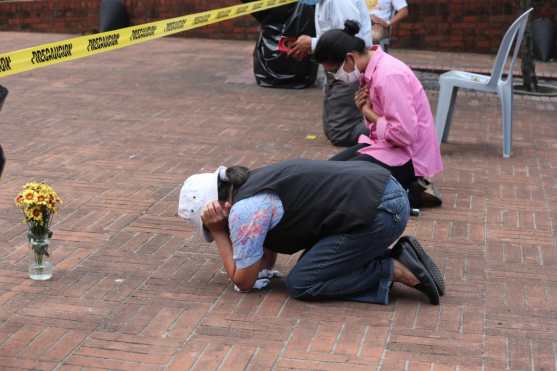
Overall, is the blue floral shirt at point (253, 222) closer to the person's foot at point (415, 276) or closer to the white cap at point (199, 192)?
the white cap at point (199, 192)

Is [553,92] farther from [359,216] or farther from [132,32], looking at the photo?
[359,216]

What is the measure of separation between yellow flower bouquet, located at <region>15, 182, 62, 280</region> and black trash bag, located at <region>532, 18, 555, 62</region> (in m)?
10.2

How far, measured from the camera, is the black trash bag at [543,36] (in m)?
13.8

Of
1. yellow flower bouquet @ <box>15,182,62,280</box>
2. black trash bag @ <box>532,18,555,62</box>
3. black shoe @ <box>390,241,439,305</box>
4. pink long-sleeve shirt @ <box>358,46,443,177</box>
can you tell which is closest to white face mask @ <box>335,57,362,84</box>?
pink long-sleeve shirt @ <box>358,46,443,177</box>

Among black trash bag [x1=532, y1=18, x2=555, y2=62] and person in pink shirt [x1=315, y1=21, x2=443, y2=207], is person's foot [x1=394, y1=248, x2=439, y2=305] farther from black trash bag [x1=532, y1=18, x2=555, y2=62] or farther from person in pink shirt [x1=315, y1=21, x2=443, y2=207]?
black trash bag [x1=532, y1=18, x2=555, y2=62]

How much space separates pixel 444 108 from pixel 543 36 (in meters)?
6.00

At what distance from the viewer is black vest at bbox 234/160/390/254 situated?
4.69 meters

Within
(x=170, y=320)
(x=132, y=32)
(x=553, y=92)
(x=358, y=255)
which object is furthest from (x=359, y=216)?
(x=553, y=92)

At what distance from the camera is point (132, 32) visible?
7363mm

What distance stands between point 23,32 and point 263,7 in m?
7.32

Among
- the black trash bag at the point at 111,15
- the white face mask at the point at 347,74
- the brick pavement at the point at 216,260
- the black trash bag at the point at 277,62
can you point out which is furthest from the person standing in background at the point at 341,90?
the black trash bag at the point at 111,15

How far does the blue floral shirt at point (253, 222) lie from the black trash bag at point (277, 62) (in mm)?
6436

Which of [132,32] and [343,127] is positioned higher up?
[132,32]

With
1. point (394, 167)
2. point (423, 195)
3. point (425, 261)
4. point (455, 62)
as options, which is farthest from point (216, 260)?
point (455, 62)
